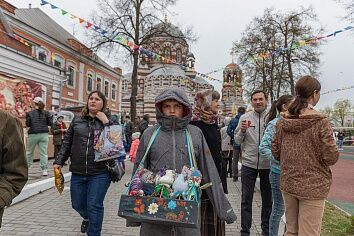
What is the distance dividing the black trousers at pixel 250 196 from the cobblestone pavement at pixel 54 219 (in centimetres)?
40

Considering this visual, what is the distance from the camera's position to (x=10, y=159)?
89.6 inches

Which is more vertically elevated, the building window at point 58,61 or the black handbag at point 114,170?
the building window at point 58,61

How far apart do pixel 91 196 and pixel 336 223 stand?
12.4 feet

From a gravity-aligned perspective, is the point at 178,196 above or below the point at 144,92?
below

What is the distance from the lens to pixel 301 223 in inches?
131

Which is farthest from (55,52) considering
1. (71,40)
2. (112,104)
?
(112,104)

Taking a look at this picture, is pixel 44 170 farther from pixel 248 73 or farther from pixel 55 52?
pixel 248 73

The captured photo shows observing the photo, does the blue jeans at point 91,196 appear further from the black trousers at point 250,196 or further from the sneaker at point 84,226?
the black trousers at point 250,196

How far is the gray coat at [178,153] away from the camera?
3039 mm

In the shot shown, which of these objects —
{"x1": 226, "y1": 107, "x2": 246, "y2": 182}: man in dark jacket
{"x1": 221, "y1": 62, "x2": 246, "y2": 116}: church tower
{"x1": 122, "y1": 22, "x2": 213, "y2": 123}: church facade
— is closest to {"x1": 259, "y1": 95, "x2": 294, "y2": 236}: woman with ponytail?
{"x1": 226, "y1": 107, "x2": 246, "y2": 182}: man in dark jacket

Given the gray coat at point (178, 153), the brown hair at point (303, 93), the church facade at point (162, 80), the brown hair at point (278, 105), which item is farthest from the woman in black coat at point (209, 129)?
the church facade at point (162, 80)

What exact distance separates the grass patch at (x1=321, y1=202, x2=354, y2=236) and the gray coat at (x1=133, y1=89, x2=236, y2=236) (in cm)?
291

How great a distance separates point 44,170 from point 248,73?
2432cm

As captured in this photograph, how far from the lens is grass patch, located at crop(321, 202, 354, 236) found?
5230 millimetres
